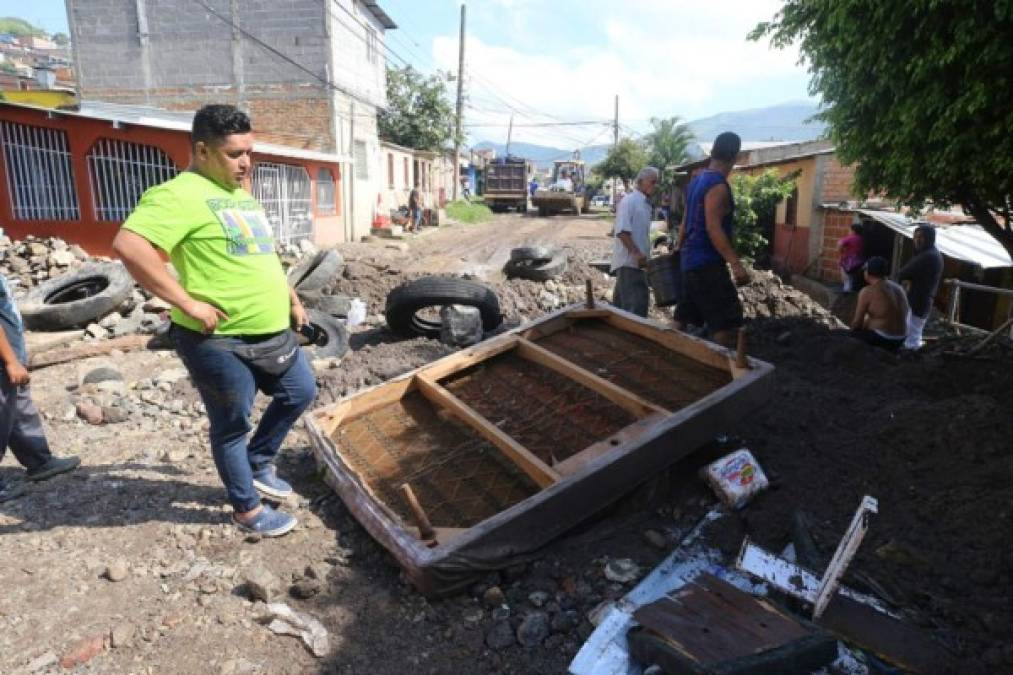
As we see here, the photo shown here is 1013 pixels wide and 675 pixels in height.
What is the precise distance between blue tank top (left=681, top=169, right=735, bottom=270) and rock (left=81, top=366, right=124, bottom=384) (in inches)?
201

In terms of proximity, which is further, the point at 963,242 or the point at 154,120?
the point at 154,120

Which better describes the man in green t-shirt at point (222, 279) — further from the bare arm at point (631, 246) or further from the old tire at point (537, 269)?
the old tire at point (537, 269)

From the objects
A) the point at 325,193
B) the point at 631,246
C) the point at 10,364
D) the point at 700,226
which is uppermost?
the point at 700,226

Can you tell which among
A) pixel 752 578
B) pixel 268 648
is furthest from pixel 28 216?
pixel 752 578

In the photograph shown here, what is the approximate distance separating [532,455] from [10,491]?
3.03 meters

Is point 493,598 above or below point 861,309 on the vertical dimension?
below

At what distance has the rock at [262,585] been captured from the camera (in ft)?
8.75

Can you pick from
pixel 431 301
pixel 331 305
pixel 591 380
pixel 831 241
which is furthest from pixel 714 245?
pixel 831 241

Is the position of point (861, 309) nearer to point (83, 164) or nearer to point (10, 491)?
point (10, 491)

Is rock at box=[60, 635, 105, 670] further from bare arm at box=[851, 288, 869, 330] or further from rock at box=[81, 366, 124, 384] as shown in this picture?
bare arm at box=[851, 288, 869, 330]

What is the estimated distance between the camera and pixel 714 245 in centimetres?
446

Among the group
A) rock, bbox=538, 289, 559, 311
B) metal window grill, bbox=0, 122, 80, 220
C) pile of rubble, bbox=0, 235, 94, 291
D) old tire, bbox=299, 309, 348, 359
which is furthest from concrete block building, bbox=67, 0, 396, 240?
old tire, bbox=299, 309, 348, 359

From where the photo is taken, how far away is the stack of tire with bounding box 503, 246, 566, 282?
10156 millimetres

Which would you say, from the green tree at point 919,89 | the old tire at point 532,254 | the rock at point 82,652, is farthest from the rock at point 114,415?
the old tire at point 532,254
